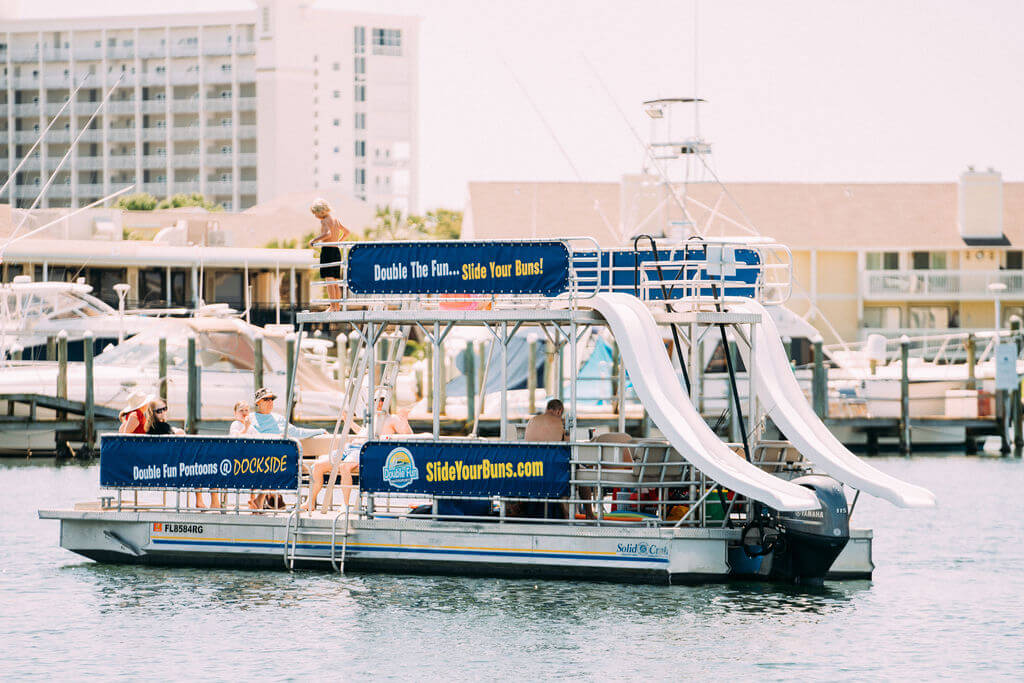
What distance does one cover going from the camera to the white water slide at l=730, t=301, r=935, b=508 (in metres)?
18.6

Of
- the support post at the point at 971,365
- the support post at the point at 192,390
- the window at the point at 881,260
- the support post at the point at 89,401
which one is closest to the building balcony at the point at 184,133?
the window at the point at 881,260

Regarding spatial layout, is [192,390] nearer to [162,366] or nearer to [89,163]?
[162,366]

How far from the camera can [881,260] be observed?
7200cm

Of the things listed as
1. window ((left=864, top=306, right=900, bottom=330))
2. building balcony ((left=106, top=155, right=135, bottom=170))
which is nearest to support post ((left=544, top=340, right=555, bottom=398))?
window ((left=864, top=306, right=900, bottom=330))

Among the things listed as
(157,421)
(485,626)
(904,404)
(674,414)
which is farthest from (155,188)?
(485,626)

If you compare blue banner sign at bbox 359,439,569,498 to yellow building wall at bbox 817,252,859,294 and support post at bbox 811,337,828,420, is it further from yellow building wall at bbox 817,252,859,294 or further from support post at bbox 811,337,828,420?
yellow building wall at bbox 817,252,859,294

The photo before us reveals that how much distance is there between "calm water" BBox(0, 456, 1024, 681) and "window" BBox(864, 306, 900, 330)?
49636 mm

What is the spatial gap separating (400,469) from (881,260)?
5527 centimetres

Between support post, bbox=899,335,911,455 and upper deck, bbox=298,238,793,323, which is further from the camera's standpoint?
support post, bbox=899,335,911,455

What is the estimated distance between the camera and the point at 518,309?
772 inches

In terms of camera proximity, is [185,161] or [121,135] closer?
[121,135]

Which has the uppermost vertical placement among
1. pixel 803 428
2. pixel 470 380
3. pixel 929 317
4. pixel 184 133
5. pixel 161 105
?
pixel 161 105

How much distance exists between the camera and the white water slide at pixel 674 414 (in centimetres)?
1795

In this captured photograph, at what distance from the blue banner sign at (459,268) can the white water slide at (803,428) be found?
8.92 ft
